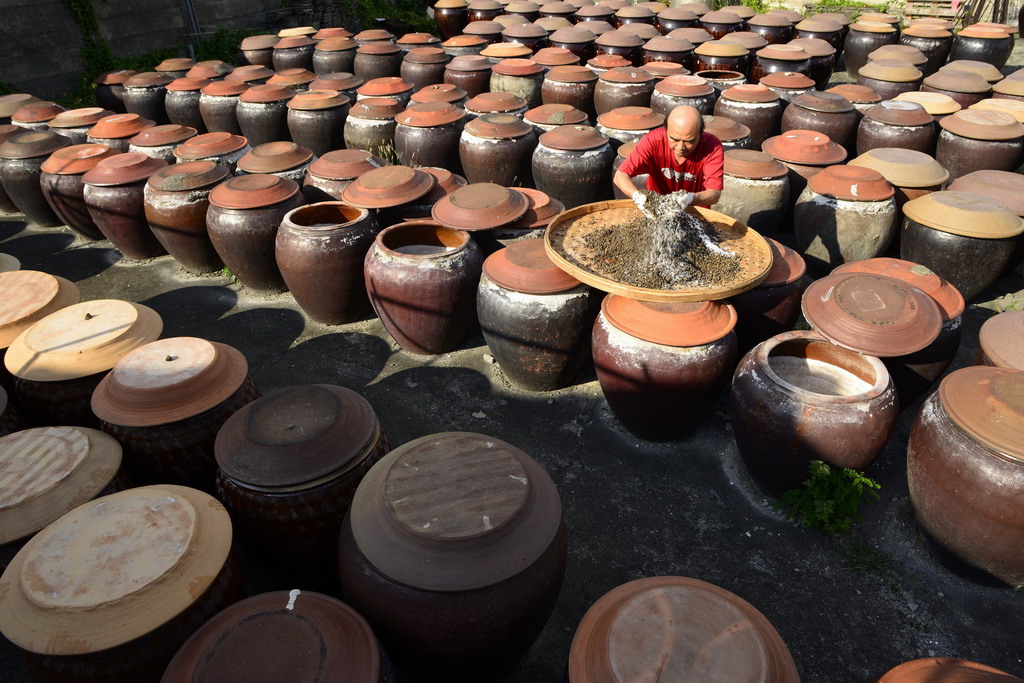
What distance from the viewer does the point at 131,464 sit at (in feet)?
12.5

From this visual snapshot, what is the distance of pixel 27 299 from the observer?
4.89 meters

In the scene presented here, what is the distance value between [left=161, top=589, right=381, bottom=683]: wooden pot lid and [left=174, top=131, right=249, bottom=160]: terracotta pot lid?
6558 mm

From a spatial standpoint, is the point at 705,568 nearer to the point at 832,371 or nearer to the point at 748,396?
the point at 748,396

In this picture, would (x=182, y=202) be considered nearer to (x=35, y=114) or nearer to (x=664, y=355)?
(x=35, y=114)

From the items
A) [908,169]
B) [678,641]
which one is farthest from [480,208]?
[908,169]

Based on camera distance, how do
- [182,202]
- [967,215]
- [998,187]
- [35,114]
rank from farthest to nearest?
[35,114] < [182,202] < [998,187] < [967,215]

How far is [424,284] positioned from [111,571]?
327 cm

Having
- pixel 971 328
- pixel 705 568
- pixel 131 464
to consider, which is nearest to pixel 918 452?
pixel 705 568

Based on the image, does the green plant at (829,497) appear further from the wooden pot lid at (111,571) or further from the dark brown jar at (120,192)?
the dark brown jar at (120,192)

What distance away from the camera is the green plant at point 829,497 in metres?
3.84

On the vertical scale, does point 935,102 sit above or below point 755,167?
above

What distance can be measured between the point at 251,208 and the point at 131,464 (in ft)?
10.6

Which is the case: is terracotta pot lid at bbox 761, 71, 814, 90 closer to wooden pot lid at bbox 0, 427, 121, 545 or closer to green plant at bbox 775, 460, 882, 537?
green plant at bbox 775, 460, 882, 537

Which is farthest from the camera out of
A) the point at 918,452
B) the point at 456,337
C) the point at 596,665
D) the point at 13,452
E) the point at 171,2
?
the point at 171,2
